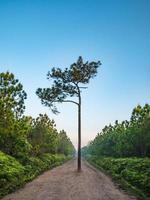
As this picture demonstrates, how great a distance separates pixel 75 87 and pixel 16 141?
14112 millimetres

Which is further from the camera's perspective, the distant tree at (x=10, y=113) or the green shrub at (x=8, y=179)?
the distant tree at (x=10, y=113)

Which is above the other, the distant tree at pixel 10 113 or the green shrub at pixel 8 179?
the distant tree at pixel 10 113

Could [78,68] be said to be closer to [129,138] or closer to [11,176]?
[129,138]

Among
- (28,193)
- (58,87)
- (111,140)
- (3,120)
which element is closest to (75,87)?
(58,87)

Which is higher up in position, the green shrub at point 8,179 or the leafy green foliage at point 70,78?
the leafy green foliage at point 70,78

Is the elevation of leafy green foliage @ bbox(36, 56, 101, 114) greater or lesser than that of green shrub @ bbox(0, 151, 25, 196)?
greater

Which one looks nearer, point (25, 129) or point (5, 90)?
point (5, 90)

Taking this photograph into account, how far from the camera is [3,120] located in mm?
29281

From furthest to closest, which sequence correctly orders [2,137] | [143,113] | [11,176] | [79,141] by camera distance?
[143,113] < [79,141] < [2,137] < [11,176]

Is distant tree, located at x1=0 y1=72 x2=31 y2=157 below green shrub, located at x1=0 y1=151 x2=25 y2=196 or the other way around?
the other way around

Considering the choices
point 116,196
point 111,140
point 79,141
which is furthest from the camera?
point 111,140

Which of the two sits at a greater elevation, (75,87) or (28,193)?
(75,87)

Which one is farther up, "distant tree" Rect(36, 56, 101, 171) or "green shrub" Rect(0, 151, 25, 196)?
"distant tree" Rect(36, 56, 101, 171)

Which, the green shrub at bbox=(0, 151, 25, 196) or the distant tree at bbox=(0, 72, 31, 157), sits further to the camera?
the distant tree at bbox=(0, 72, 31, 157)
